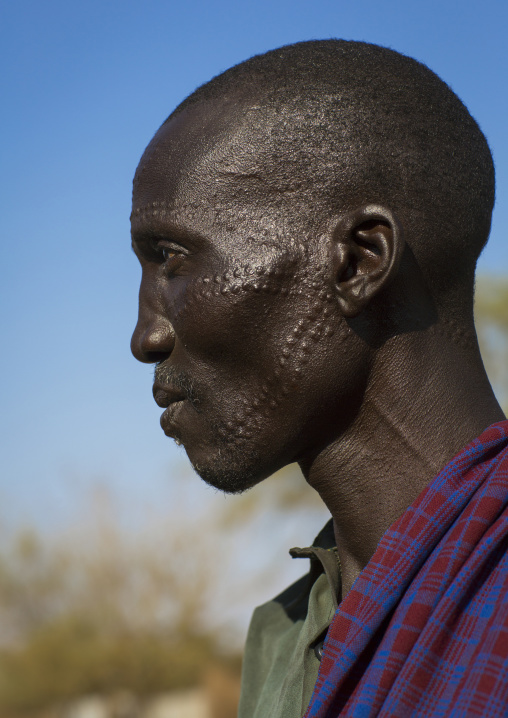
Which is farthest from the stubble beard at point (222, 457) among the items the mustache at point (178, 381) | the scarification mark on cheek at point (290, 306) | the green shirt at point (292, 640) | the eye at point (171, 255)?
the green shirt at point (292, 640)

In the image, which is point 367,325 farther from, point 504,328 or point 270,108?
point 504,328

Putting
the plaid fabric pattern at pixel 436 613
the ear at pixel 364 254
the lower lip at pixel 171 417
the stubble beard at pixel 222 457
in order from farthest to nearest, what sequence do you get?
the lower lip at pixel 171 417 → the stubble beard at pixel 222 457 → the ear at pixel 364 254 → the plaid fabric pattern at pixel 436 613

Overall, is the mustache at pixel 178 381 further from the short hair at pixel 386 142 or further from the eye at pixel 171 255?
the short hair at pixel 386 142

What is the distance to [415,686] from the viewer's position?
5.37 feet

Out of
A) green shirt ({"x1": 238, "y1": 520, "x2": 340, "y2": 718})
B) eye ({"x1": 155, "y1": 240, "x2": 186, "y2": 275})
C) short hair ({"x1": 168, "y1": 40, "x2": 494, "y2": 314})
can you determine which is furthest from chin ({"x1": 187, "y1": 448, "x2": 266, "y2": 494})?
short hair ({"x1": 168, "y1": 40, "x2": 494, "y2": 314})

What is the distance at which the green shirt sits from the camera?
246 cm

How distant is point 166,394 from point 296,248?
595mm

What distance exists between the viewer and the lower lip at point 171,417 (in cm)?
240

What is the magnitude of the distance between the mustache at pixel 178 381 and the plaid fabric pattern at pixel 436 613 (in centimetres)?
71

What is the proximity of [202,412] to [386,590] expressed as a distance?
2.50 ft

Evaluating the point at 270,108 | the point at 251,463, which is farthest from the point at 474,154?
the point at 251,463

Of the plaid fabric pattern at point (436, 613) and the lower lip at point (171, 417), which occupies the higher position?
the lower lip at point (171, 417)

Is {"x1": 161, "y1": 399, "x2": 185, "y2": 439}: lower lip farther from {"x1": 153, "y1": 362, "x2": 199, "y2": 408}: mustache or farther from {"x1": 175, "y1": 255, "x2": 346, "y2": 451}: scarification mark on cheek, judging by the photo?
{"x1": 175, "y1": 255, "x2": 346, "y2": 451}: scarification mark on cheek

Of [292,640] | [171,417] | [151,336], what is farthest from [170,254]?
[292,640]
